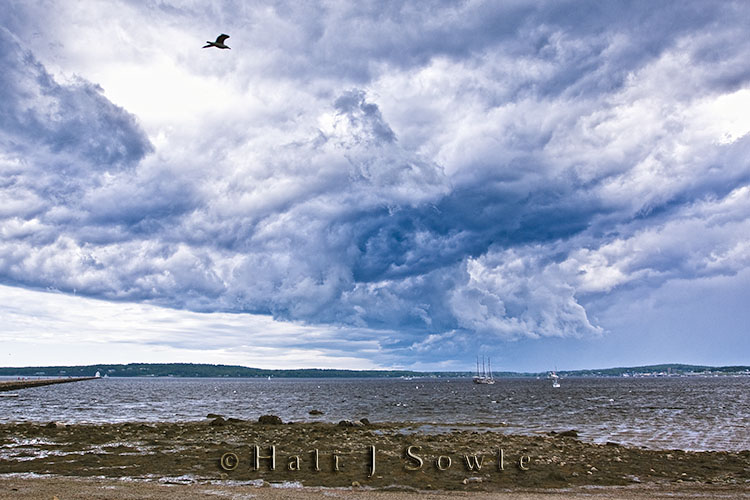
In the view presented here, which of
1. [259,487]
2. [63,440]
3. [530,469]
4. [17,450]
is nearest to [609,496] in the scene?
[530,469]

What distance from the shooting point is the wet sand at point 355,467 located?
22938mm

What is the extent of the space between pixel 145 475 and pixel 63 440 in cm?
1697

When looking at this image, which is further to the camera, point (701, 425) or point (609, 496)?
point (701, 425)

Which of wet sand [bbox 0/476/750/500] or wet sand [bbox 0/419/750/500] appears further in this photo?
wet sand [bbox 0/419/750/500]

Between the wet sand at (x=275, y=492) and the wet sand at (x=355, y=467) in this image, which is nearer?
the wet sand at (x=275, y=492)

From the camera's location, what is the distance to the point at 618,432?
48.8 metres

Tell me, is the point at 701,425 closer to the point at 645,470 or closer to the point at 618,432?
the point at 618,432

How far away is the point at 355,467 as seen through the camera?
1123 inches

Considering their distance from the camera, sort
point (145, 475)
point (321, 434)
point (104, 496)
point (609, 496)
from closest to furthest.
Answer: point (104, 496) → point (609, 496) → point (145, 475) → point (321, 434)

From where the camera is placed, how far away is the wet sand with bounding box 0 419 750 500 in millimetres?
22938

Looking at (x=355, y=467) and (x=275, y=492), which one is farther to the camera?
(x=355, y=467)

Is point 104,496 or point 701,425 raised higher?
point 104,496

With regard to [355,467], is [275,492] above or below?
above

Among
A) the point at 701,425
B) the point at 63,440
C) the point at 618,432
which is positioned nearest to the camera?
the point at 63,440
